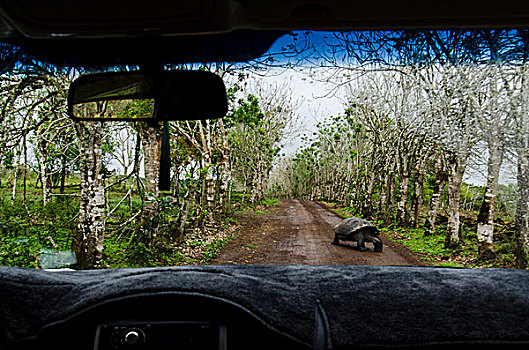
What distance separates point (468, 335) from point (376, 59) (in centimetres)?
261

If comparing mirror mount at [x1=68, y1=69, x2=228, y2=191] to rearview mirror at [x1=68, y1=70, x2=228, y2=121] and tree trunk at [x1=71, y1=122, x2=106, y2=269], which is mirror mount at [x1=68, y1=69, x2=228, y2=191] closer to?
rearview mirror at [x1=68, y1=70, x2=228, y2=121]

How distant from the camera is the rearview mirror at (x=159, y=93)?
1184 millimetres

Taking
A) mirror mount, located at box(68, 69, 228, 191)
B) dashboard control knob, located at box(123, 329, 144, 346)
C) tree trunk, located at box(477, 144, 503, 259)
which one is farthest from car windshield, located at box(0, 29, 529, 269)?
dashboard control knob, located at box(123, 329, 144, 346)

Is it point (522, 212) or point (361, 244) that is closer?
point (522, 212)

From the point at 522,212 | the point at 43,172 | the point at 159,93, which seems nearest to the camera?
the point at 159,93

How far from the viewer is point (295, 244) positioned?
3.43 meters

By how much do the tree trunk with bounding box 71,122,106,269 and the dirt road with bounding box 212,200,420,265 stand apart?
984 mm

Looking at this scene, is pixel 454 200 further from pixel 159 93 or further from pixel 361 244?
pixel 159 93

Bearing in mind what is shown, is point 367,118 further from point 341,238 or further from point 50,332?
point 50,332

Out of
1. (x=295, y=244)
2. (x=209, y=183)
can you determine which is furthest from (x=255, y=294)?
(x=209, y=183)

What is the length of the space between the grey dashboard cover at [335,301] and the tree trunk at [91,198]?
8.21ft

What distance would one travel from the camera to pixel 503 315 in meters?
0.76

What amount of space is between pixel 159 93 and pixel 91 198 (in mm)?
2372

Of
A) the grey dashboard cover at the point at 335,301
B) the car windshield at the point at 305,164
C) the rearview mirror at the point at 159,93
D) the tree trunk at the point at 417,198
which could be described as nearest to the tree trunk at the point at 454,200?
the car windshield at the point at 305,164
